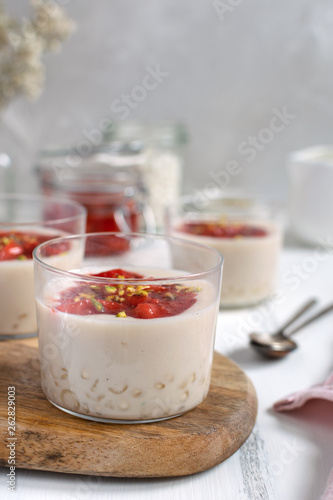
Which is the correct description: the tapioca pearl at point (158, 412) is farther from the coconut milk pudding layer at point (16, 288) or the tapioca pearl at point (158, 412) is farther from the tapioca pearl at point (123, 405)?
the coconut milk pudding layer at point (16, 288)

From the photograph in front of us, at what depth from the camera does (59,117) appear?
2.25m

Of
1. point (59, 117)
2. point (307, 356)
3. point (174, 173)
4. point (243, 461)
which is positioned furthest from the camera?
point (59, 117)

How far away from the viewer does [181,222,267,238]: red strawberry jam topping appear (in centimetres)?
150

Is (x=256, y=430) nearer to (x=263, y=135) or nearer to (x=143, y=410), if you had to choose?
(x=143, y=410)

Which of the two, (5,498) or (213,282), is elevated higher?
(213,282)

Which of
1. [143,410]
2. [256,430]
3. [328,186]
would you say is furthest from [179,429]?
[328,186]

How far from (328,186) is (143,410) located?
1270 millimetres

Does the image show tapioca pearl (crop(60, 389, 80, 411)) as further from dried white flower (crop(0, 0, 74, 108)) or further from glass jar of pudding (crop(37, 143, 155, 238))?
dried white flower (crop(0, 0, 74, 108))

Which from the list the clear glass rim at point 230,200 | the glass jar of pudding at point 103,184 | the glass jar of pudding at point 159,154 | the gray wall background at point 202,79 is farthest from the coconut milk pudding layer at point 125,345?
the gray wall background at point 202,79

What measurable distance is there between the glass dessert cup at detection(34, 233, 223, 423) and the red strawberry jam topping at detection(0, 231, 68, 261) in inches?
8.4

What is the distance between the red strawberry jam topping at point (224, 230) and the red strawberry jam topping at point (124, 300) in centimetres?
67

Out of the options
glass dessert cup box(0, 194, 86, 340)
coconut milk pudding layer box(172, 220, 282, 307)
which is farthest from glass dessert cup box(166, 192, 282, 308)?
glass dessert cup box(0, 194, 86, 340)

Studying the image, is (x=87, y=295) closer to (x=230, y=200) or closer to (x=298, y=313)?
(x=298, y=313)

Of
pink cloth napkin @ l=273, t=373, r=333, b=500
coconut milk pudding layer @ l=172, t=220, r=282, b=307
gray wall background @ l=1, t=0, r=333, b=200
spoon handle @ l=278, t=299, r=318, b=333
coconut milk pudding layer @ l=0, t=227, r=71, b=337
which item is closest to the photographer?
pink cloth napkin @ l=273, t=373, r=333, b=500
